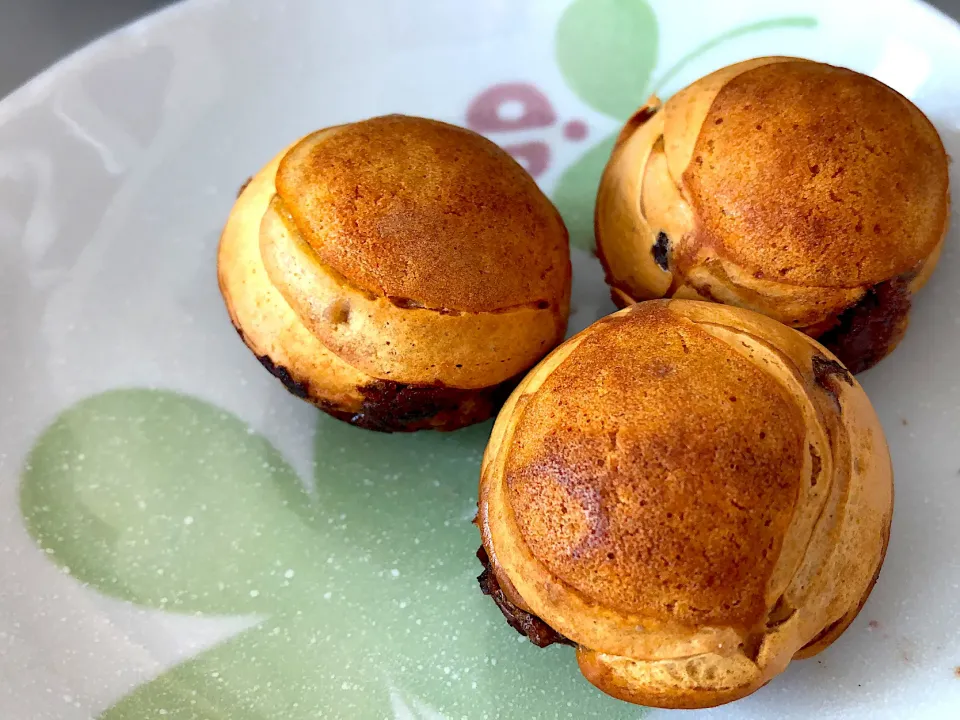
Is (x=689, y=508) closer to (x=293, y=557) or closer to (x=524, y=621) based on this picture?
(x=524, y=621)

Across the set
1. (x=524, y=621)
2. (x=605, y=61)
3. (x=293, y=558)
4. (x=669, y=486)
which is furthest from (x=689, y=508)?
(x=605, y=61)

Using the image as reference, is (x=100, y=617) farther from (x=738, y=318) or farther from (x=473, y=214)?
(x=738, y=318)

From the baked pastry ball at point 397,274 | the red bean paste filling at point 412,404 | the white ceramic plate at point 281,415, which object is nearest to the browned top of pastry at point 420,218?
the baked pastry ball at point 397,274

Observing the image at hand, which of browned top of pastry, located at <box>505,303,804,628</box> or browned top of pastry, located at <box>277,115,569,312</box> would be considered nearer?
browned top of pastry, located at <box>505,303,804,628</box>

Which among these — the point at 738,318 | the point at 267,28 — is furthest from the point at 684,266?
the point at 267,28

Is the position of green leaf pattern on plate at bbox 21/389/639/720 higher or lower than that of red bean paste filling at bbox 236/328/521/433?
lower

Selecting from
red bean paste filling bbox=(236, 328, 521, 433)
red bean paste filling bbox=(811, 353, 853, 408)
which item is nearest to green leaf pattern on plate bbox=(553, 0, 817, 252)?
red bean paste filling bbox=(236, 328, 521, 433)

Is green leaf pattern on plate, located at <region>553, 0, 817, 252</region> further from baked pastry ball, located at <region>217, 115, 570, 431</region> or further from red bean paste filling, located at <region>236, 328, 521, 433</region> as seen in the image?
red bean paste filling, located at <region>236, 328, 521, 433</region>

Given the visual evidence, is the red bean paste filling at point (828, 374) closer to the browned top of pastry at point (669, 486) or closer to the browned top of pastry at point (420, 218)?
the browned top of pastry at point (669, 486)
